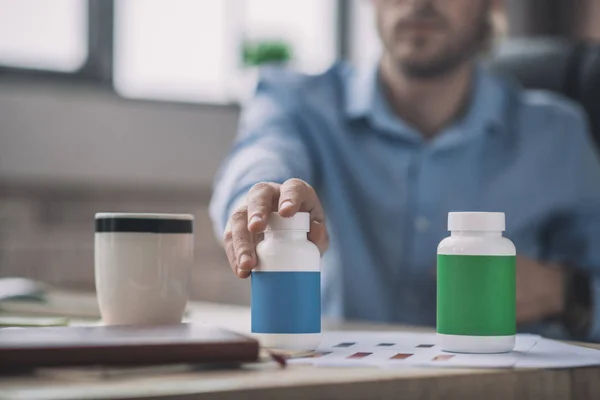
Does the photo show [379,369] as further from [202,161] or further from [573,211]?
[202,161]

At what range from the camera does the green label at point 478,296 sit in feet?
2.10

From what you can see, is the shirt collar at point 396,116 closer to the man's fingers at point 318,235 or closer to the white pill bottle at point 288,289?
the man's fingers at point 318,235

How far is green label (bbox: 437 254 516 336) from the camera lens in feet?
2.10

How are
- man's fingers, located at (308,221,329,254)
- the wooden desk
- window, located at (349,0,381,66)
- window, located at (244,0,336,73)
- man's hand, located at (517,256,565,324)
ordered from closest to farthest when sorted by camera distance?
1. the wooden desk
2. man's fingers, located at (308,221,329,254)
3. man's hand, located at (517,256,565,324)
4. window, located at (244,0,336,73)
5. window, located at (349,0,381,66)

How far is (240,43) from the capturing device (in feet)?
8.74

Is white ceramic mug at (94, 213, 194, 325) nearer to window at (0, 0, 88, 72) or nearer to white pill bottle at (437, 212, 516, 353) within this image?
white pill bottle at (437, 212, 516, 353)

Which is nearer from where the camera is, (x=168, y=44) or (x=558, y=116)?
(x=558, y=116)

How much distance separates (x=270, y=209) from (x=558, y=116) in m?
1.08

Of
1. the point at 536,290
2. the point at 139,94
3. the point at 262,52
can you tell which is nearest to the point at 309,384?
the point at 536,290

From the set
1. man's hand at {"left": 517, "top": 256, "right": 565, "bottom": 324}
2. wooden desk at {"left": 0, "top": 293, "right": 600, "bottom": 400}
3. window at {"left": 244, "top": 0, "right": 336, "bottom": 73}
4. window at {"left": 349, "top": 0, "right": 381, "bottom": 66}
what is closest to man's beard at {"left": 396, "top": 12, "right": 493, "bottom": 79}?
man's hand at {"left": 517, "top": 256, "right": 565, "bottom": 324}

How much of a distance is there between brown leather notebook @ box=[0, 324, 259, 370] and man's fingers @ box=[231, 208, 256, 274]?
9 centimetres

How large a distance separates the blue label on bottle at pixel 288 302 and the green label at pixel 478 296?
0.35ft

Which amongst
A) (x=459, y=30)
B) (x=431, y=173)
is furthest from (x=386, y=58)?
(x=431, y=173)

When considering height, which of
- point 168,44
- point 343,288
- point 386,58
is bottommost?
point 343,288
